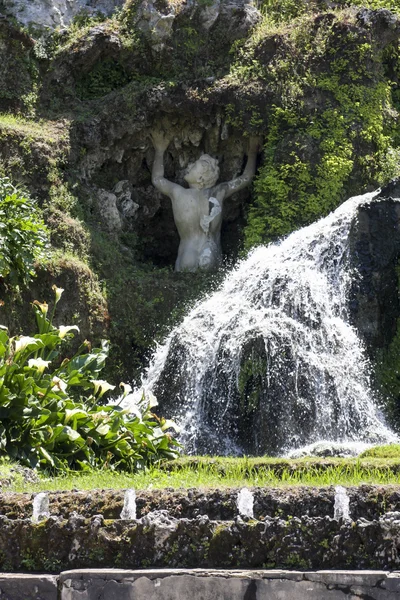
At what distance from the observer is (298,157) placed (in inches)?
542

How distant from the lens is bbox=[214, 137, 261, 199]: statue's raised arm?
46.7ft

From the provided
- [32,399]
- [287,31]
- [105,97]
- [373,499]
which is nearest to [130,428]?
[32,399]

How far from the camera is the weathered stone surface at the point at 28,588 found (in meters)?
4.55

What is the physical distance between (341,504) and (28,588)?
5.12 ft

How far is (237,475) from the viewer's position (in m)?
6.39

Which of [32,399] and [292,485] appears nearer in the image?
[292,485]

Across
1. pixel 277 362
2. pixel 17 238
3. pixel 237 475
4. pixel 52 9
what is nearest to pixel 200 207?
pixel 17 238

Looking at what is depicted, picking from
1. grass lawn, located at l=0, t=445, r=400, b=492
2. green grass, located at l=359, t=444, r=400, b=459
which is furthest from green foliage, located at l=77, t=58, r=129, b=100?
green grass, located at l=359, t=444, r=400, b=459

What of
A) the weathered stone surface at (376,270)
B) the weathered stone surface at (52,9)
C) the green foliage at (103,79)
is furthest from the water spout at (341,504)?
the weathered stone surface at (52,9)

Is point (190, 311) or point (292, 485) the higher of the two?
point (190, 311)

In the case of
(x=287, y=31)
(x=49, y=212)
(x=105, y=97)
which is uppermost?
(x=287, y=31)

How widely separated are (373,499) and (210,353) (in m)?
6.06

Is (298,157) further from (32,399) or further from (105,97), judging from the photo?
(32,399)

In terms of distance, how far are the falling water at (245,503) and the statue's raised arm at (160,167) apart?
975 centimetres
